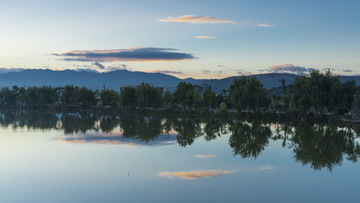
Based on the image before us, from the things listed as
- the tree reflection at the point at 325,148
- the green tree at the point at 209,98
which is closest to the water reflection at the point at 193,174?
the tree reflection at the point at 325,148

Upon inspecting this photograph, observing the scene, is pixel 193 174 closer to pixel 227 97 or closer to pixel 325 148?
pixel 325 148

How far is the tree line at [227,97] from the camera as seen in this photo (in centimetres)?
4828

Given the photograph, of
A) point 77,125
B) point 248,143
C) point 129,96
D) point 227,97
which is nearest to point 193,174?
point 248,143

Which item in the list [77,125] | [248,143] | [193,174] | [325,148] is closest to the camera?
[193,174]

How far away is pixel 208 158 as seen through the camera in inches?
867

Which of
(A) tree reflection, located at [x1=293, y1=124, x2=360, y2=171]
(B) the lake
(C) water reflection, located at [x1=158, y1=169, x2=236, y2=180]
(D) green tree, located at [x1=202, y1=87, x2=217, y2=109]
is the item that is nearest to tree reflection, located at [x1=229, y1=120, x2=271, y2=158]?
(B) the lake

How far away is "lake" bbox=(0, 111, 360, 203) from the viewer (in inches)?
551

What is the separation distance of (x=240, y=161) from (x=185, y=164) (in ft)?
11.8

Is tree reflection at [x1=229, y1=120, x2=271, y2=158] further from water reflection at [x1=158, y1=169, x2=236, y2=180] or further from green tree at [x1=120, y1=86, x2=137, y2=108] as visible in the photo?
green tree at [x1=120, y1=86, x2=137, y2=108]

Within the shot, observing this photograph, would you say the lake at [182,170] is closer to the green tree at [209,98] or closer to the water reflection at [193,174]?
the water reflection at [193,174]

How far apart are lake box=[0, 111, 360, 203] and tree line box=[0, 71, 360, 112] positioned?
1944cm

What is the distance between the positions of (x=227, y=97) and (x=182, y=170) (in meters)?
58.0

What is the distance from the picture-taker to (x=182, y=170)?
18453mm

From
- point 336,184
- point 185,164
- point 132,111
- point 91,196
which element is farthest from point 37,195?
point 132,111
